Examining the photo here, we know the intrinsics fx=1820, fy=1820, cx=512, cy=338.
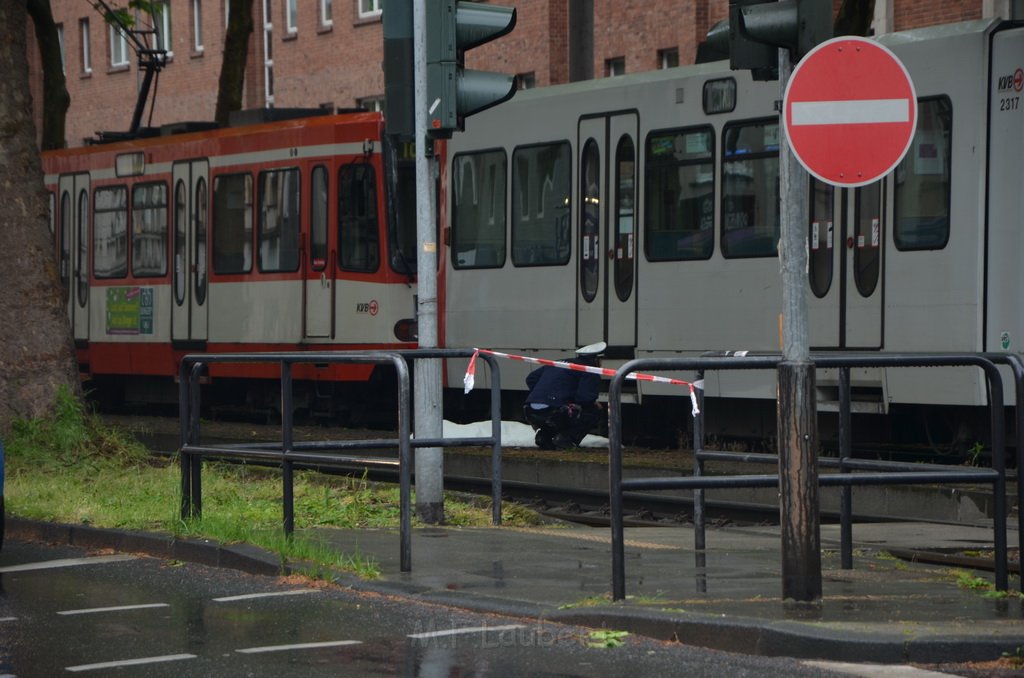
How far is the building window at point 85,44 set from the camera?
171ft

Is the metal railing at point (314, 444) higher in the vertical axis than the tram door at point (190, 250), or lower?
lower

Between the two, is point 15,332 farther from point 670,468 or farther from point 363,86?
point 363,86

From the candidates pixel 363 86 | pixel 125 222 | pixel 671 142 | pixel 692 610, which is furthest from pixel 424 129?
pixel 363 86

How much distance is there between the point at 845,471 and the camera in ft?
29.4

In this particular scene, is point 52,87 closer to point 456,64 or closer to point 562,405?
point 562,405

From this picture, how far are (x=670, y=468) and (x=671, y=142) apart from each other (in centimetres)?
386

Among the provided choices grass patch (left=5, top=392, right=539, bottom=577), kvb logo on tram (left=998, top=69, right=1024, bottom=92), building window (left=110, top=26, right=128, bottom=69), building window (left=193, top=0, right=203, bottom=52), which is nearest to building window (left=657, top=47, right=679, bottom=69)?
building window (left=193, top=0, right=203, bottom=52)

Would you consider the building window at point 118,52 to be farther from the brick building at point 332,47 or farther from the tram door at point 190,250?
the tram door at point 190,250

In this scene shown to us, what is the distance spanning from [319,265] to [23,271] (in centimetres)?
640

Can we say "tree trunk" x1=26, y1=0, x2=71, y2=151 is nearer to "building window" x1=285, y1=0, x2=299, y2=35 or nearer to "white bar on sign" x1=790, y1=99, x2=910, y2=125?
"building window" x1=285, y1=0, x2=299, y2=35

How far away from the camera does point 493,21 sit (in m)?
10.6

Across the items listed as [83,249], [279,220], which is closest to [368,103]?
[83,249]

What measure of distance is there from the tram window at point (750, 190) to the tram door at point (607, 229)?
1158mm

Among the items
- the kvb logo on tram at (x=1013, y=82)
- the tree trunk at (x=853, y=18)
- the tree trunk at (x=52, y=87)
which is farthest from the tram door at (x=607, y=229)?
the tree trunk at (x=52, y=87)
